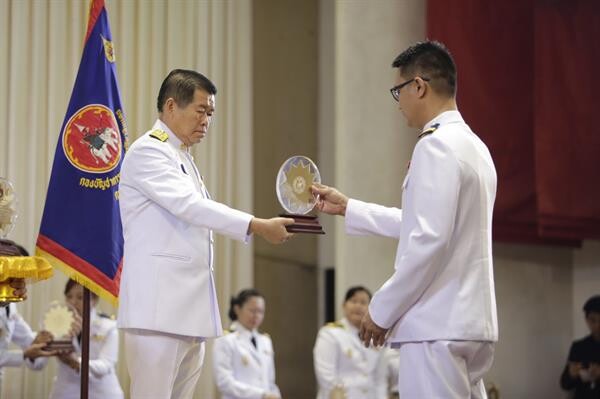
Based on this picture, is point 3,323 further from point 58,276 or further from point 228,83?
point 228,83

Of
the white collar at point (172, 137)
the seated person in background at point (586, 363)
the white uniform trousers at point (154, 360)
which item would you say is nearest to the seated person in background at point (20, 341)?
the white collar at point (172, 137)

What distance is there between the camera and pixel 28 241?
6855 mm

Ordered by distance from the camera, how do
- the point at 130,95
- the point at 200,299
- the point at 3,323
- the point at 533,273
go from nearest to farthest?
the point at 200,299 → the point at 3,323 → the point at 130,95 → the point at 533,273

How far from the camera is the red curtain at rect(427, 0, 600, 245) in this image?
751 cm

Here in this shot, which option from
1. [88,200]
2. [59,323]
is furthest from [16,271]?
[59,323]

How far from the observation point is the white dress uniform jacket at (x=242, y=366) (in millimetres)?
6516

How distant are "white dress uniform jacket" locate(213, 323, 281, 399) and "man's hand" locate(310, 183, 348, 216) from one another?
2930mm

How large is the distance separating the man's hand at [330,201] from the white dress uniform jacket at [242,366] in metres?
2.93

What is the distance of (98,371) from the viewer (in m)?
5.79

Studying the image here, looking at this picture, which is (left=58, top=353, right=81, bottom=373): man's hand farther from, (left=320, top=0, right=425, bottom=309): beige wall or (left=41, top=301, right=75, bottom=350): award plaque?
(left=320, top=0, right=425, bottom=309): beige wall

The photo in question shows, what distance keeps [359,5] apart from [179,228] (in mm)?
4528

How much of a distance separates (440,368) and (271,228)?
92 centimetres

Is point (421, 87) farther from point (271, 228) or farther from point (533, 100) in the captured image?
point (533, 100)

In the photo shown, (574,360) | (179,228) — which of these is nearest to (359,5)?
(574,360)
